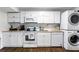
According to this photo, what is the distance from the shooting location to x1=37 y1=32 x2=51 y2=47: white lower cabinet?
15.3ft

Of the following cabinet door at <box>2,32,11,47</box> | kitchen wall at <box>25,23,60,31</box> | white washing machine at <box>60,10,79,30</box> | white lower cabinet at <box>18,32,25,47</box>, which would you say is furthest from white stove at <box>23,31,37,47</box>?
white washing machine at <box>60,10,79,30</box>

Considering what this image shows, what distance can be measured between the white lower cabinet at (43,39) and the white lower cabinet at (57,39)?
18cm

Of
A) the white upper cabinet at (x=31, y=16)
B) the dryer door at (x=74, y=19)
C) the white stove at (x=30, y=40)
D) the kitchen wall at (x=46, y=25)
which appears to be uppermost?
the white upper cabinet at (x=31, y=16)

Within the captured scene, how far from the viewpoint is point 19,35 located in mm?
4602

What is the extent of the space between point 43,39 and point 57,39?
0.63 meters

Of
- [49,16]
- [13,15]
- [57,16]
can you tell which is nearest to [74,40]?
[57,16]

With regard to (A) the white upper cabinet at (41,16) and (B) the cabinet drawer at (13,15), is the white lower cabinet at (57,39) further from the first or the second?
(B) the cabinet drawer at (13,15)

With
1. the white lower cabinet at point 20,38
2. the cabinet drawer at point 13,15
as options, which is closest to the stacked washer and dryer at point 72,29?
the white lower cabinet at point 20,38

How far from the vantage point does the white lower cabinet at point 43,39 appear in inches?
184

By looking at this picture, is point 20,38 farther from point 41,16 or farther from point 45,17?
point 45,17

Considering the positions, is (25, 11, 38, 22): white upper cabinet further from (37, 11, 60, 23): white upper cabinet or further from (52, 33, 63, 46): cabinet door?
(52, 33, 63, 46): cabinet door
